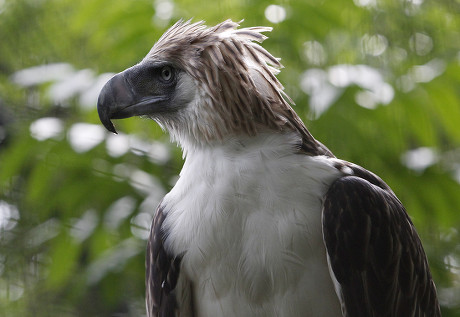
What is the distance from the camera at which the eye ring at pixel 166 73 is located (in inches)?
125

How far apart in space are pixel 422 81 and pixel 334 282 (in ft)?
4.73

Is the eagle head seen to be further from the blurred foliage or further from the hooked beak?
the blurred foliage

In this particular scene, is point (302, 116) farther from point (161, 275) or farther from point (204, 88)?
point (161, 275)

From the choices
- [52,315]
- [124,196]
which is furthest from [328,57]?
[52,315]

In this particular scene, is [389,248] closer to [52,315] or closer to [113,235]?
[113,235]

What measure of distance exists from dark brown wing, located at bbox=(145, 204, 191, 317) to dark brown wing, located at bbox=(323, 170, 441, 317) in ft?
2.23

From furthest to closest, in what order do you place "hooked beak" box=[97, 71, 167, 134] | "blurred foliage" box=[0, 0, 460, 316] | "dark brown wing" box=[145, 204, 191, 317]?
"blurred foliage" box=[0, 0, 460, 316]
"hooked beak" box=[97, 71, 167, 134]
"dark brown wing" box=[145, 204, 191, 317]

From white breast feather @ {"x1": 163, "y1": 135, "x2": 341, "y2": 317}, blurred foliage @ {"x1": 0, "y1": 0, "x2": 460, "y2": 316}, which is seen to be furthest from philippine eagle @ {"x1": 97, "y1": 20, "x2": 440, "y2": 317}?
blurred foliage @ {"x1": 0, "y1": 0, "x2": 460, "y2": 316}

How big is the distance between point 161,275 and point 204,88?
2.72 feet

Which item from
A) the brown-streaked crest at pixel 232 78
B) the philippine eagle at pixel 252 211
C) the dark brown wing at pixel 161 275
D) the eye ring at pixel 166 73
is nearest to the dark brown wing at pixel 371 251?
the philippine eagle at pixel 252 211

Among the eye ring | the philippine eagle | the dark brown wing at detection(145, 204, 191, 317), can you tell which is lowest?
the dark brown wing at detection(145, 204, 191, 317)

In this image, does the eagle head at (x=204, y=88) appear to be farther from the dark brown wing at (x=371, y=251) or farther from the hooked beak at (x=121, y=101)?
the dark brown wing at (x=371, y=251)

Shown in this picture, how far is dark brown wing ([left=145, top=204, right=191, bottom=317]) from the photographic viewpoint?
9.81 feet

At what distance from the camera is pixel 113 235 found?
3.84 metres
